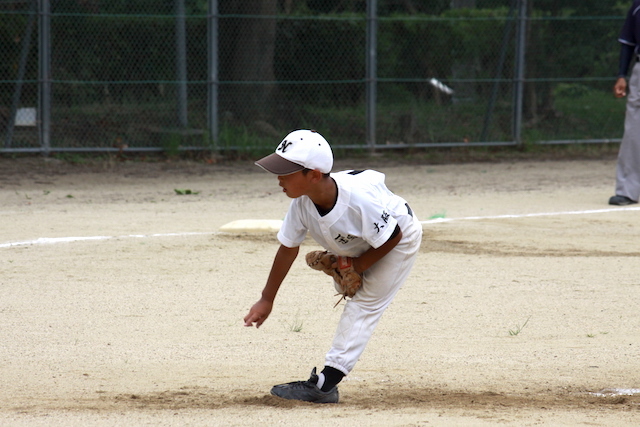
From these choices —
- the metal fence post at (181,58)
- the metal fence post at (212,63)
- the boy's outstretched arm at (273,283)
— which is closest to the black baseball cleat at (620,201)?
the metal fence post at (212,63)

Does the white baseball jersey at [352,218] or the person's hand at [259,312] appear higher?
the white baseball jersey at [352,218]

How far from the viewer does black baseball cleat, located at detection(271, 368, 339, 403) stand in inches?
153

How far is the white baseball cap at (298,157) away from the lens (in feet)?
11.9

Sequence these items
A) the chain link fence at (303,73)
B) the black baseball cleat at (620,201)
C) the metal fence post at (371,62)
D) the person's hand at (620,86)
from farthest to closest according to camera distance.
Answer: the metal fence post at (371,62) → the chain link fence at (303,73) → the black baseball cleat at (620,201) → the person's hand at (620,86)

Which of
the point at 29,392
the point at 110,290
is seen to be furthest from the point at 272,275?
the point at 110,290

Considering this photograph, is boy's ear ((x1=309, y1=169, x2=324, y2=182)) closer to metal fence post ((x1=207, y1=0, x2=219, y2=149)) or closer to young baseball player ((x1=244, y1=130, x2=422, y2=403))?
young baseball player ((x1=244, y1=130, x2=422, y2=403))

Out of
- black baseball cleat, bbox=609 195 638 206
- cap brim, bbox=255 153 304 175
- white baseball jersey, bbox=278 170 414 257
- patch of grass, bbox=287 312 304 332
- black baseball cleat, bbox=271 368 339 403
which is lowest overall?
patch of grass, bbox=287 312 304 332

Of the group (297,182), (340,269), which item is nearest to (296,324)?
(340,269)

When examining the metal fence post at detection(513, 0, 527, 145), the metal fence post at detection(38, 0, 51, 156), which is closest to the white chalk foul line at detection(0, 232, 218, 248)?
the metal fence post at detection(38, 0, 51, 156)

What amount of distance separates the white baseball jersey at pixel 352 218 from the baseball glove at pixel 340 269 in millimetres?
41

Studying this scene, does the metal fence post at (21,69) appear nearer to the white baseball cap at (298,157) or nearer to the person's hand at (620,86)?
the person's hand at (620,86)

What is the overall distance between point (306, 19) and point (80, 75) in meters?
3.52

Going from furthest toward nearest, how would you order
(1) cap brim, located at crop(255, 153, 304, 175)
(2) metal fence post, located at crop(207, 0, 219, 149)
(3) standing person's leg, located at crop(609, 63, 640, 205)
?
(2) metal fence post, located at crop(207, 0, 219, 149) → (3) standing person's leg, located at crop(609, 63, 640, 205) → (1) cap brim, located at crop(255, 153, 304, 175)

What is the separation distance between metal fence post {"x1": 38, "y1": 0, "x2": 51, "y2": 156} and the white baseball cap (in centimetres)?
914
